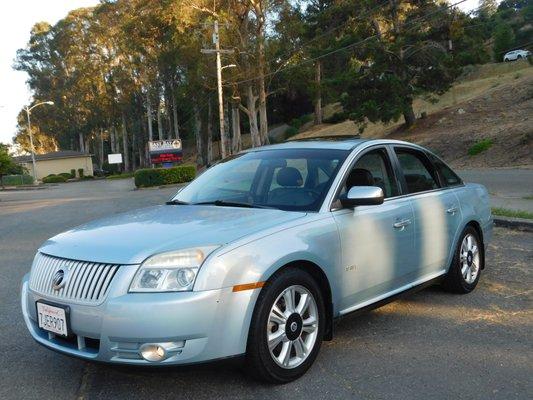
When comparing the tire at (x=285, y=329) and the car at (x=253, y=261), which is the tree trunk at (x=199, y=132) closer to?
the car at (x=253, y=261)

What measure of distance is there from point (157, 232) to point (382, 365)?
1843 millimetres

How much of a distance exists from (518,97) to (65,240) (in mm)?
32460

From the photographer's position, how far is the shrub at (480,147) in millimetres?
25469

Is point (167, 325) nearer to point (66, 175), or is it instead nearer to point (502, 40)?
point (502, 40)

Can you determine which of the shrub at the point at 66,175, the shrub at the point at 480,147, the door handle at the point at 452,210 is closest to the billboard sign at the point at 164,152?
the shrub at the point at 480,147

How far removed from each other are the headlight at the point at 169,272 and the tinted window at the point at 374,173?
167cm

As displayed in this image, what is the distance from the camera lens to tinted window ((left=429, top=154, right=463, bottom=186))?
570cm

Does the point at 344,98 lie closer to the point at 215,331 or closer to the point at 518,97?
the point at 518,97

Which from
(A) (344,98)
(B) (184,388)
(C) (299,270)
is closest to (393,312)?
(C) (299,270)

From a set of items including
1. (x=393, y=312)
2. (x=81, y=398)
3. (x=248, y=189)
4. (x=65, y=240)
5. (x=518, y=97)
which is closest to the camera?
(x=81, y=398)

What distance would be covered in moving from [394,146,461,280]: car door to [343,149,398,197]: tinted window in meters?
0.17

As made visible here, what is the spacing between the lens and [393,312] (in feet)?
17.1

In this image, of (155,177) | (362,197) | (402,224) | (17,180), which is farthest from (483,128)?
(17,180)

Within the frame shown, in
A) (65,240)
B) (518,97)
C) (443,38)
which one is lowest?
(65,240)
